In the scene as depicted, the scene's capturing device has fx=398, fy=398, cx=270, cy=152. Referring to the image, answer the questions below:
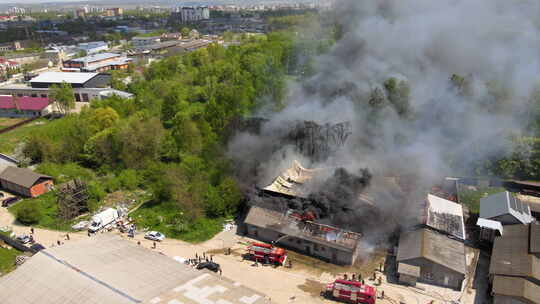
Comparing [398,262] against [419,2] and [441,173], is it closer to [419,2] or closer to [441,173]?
[441,173]

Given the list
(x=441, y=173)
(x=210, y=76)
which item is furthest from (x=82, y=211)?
(x=210, y=76)

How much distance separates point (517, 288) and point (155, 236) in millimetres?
14682

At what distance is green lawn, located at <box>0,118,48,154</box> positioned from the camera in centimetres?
3123

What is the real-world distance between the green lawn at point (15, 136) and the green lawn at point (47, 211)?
30.0 ft

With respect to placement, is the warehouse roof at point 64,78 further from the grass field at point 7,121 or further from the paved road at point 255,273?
the paved road at point 255,273

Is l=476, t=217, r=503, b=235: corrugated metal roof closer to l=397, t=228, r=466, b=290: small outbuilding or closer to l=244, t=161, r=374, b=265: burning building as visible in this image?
l=397, t=228, r=466, b=290: small outbuilding

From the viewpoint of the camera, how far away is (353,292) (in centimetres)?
1416

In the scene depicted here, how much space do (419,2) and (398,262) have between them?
34686mm

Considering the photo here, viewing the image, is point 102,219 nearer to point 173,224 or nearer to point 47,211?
point 173,224

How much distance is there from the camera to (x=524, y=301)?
1328 centimetres

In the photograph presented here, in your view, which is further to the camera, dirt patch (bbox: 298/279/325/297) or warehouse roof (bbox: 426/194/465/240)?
warehouse roof (bbox: 426/194/465/240)

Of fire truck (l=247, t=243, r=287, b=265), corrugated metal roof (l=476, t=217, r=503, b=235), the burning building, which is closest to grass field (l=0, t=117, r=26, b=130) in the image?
the burning building

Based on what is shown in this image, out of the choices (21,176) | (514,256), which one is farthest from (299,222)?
(21,176)

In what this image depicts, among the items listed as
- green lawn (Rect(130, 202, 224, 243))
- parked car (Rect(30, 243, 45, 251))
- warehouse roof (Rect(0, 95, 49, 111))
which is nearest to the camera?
parked car (Rect(30, 243, 45, 251))
